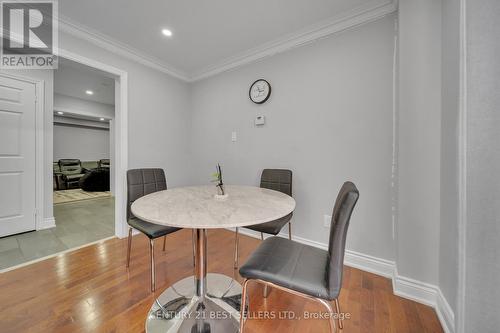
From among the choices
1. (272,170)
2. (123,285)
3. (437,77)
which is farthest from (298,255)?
(437,77)

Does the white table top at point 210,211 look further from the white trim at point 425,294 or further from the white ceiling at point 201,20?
the white ceiling at point 201,20

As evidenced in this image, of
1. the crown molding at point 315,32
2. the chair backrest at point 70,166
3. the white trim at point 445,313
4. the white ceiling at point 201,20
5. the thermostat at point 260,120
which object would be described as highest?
the white ceiling at point 201,20

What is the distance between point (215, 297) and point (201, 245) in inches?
21.3

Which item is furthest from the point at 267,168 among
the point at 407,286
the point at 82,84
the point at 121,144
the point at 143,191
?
the point at 82,84

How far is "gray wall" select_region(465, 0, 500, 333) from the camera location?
2.68ft

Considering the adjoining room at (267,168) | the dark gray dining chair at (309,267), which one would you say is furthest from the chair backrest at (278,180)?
the dark gray dining chair at (309,267)

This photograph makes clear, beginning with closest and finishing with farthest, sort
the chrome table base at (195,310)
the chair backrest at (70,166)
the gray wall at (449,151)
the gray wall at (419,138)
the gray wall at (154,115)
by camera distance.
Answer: the gray wall at (449,151) < the chrome table base at (195,310) < the gray wall at (419,138) < the gray wall at (154,115) < the chair backrest at (70,166)

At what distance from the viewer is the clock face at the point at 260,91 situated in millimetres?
2378

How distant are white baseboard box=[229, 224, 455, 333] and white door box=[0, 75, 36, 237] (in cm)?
382

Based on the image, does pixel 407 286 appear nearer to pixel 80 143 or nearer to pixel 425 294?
pixel 425 294

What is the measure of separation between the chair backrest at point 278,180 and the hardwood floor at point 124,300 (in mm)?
836

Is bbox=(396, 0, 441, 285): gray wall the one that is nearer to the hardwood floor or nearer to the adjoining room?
the adjoining room

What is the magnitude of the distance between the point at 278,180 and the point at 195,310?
1364 mm

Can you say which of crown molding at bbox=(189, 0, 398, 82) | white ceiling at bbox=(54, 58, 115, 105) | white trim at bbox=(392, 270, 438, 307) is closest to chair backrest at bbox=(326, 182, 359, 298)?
white trim at bbox=(392, 270, 438, 307)
